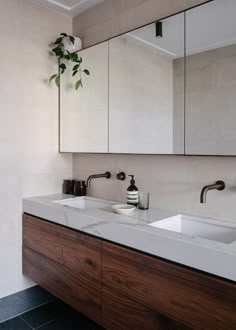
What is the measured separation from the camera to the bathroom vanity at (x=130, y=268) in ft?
3.52

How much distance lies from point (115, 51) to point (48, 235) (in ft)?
4.41

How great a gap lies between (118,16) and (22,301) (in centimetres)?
219

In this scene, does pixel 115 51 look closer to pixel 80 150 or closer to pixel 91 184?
pixel 80 150

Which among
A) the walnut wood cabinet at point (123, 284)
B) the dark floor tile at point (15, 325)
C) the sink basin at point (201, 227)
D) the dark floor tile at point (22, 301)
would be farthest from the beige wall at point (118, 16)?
the dark floor tile at point (15, 325)

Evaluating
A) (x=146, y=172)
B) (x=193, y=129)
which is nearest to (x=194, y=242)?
(x=193, y=129)

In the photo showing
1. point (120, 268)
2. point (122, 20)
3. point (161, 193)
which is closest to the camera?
point (120, 268)

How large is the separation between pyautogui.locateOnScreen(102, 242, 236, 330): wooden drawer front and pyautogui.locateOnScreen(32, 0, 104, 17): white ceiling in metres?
1.76

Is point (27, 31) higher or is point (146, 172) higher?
point (27, 31)

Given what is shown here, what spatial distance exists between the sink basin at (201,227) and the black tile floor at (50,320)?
0.95 meters

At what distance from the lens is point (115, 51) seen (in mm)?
1972

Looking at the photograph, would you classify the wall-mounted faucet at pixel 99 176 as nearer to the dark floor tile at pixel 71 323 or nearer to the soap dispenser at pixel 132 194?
the soap dispenser at pixel 132 194

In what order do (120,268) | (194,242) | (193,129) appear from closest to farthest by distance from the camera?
(194,242), (120,268), (193,129)

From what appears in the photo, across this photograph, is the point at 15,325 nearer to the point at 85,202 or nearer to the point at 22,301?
the point at 22,301

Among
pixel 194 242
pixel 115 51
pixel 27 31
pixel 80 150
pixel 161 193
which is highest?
pixel 27 31
